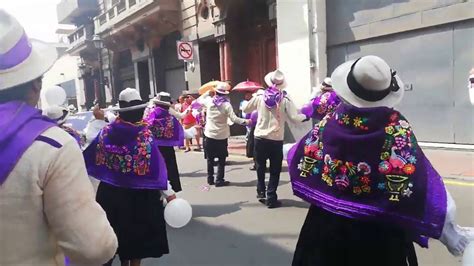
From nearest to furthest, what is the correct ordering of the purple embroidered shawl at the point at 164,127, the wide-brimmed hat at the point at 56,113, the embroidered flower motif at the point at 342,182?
the embroidered flower motif at the point at 342,182
the wide-brimmed hat at the point at 56,113
the purple embroidered shawl at the point at 164,127

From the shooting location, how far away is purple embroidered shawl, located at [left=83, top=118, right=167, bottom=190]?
3391mm

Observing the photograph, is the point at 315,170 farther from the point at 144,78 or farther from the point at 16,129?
the point at 144,78

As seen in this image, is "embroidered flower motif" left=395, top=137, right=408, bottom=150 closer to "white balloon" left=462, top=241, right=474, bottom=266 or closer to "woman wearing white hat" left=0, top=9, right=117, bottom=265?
"white balloon" left=462, top=241, right=474, bottom=266

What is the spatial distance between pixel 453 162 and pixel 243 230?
477 cm

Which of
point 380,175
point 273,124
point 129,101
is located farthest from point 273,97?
point 380,175

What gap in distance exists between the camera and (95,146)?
3508mm

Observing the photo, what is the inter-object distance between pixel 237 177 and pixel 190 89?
922 centimetres

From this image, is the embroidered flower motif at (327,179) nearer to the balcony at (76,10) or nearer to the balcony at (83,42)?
the balcony at (83,42)

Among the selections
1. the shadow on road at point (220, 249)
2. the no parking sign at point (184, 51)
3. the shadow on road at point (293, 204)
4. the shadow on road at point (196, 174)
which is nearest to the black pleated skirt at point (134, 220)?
the shadow on road at point (220, 249)

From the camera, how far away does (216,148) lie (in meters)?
7.55

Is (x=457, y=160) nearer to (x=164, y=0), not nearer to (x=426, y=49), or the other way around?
(x=426, y=49)

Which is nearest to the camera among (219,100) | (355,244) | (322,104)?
(355,244)

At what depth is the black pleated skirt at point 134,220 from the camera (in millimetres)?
3334

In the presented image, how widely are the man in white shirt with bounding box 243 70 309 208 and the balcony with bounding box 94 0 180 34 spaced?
42.5 ft
